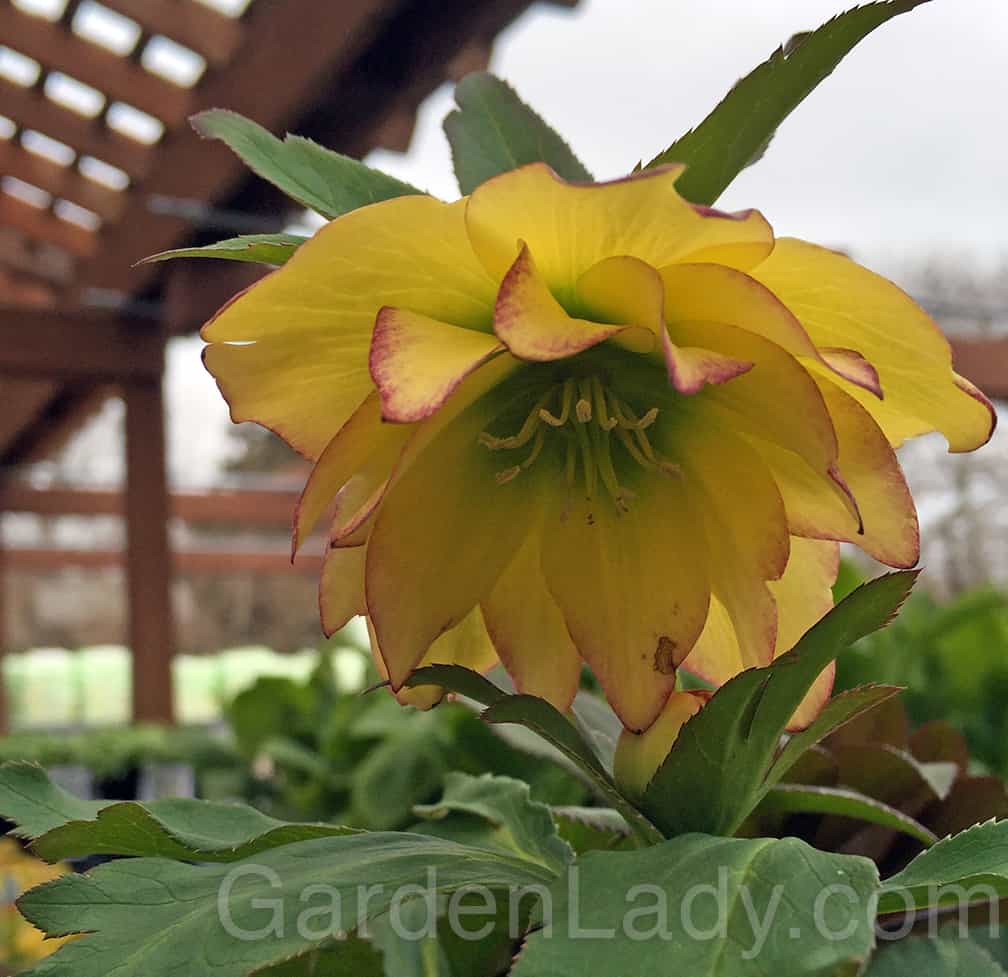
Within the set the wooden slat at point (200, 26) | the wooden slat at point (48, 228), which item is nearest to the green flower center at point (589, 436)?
the wooden slat at point (200, 26)

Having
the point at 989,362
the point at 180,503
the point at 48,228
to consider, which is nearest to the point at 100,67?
A: the point at 48,228

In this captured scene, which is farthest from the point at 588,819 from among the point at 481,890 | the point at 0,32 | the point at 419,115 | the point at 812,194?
the point at 812,194

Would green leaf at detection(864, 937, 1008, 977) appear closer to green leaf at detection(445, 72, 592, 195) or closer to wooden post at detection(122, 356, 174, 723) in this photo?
green leaf at detection(445, 72, 592, 195)

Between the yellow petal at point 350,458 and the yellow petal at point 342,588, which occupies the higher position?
the yellow petal at point 350,458

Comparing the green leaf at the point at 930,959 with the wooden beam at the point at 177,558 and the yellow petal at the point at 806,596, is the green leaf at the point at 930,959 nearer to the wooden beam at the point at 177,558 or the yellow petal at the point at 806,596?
the yellow petal at the point at 806,596

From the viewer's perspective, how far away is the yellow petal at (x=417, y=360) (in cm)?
20

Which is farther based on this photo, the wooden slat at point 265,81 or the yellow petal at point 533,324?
the wooden slat at point 265,81

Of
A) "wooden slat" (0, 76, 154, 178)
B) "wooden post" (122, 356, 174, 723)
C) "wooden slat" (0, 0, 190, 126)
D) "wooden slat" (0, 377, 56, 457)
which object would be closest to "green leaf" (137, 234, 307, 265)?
"wooden slat" (0, 0, 190, 126)

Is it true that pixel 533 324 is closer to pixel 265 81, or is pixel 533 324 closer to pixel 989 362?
pixel 265 81

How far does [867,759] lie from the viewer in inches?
14.9

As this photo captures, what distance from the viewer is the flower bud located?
0.87 ft

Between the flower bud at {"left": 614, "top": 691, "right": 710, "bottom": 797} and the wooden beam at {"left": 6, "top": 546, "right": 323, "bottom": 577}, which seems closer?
the flower bud at {"left": 614, "top": 691, "right": 710, "bottom": 797}

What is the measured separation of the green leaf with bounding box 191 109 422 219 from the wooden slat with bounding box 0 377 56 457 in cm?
429

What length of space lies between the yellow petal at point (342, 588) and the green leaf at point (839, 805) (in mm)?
141
